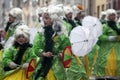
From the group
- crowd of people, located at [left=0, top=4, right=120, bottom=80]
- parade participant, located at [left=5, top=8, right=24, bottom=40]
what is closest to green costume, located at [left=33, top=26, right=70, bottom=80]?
crowd of people, located at [left=0, top=4, right=120, bottom=80]

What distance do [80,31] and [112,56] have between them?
330 cm

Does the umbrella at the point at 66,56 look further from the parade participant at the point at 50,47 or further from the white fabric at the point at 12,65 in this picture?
the white fabric at the point at 12,65

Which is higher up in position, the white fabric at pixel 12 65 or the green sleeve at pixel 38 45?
the green sleeve at pixel 38 45

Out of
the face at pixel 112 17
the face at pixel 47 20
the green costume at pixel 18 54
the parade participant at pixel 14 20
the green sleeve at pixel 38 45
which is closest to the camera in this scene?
the green sleeve at pixel 38 45

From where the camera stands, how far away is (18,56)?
12203 mm

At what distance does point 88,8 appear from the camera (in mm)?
41750

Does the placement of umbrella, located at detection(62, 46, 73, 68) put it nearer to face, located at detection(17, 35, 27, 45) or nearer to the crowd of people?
the crowd of people

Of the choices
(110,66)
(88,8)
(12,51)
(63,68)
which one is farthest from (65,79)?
(88,8)

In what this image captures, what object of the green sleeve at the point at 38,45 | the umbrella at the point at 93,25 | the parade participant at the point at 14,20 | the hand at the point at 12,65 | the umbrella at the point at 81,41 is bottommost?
the parade participant at the point at 14,20

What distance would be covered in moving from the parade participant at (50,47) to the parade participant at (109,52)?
3739 millimetres

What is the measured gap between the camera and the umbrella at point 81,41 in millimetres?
12234

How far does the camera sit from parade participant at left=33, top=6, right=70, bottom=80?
38.1ft

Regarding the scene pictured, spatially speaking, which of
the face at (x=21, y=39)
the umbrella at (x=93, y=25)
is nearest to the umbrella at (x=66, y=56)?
the face at (x=21, y=39)

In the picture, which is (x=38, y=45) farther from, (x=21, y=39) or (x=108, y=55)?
(x=108, y=55)
